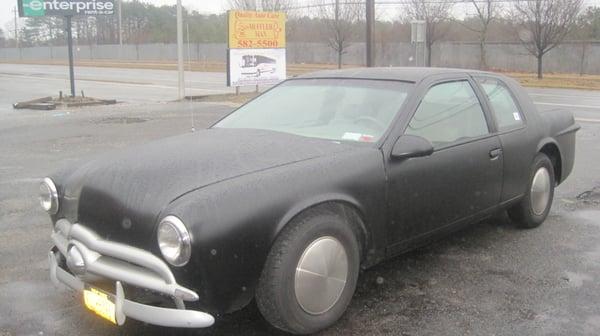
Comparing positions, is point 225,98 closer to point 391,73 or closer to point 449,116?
point 391,73

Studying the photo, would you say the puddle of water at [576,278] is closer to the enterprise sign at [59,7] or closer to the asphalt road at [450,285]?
the asphalt road at [450,285]

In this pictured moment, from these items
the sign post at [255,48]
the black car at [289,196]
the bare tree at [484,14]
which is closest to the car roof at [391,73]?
the black car at [289,196]

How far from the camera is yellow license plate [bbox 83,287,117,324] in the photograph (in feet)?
9.96

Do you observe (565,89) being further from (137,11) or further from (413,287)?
(137,11)

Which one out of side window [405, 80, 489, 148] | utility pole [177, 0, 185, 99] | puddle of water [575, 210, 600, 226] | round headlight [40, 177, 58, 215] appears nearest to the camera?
round headlight [40, 177, 58, 215]

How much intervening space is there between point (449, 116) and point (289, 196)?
5.65 ft

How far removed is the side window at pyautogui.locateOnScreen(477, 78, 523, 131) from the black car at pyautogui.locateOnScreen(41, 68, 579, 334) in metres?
0.02

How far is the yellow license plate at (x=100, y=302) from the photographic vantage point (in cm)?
304

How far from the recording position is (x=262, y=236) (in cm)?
303

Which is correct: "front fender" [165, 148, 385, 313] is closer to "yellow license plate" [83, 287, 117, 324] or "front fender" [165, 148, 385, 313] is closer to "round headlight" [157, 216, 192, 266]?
"round headlight" [157, 216, 192, 266]

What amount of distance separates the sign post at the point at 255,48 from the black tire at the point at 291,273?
16325mm

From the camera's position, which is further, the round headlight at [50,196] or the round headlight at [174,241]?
the round headlight at [50,196]

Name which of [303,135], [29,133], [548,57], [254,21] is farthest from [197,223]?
[548,57]

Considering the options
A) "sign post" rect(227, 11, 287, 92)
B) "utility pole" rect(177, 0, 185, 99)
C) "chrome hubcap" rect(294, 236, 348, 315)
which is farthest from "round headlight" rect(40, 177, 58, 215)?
"utility pole" rect(177, 0, 185, 99)
